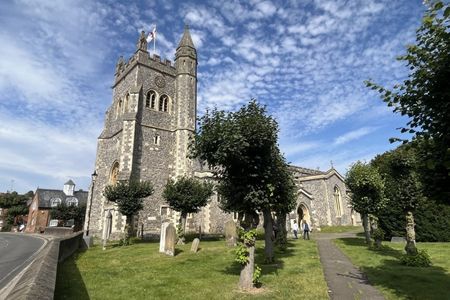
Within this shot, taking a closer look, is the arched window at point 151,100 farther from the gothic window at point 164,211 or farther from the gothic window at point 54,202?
the gothic window at point 54,202

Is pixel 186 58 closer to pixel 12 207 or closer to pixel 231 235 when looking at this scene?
pixel 231 235

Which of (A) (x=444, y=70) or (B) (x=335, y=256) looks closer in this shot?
(A) (x=444, y=70)

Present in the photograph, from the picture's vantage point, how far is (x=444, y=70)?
6582mm

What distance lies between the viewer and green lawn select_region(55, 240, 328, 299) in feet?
29.8

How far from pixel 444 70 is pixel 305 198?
1214 inches

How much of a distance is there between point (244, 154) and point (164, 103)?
26.2 meters

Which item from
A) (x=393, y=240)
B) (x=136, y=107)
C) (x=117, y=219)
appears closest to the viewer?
(x=393, y=240)

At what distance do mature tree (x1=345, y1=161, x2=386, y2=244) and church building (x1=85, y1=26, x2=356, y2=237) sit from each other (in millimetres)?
10438

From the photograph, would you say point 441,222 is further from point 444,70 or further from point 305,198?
point 444,70

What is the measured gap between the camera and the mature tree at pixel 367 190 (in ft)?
68.9

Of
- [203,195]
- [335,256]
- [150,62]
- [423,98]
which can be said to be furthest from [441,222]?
[150,62]

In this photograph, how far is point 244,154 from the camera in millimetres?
11047

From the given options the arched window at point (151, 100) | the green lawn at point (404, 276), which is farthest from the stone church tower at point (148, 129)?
the green lawn at point (404, 276)

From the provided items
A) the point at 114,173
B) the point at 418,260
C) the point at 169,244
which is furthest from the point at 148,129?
the point at 418,260
